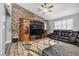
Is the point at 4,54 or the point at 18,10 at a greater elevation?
the point at 18,10

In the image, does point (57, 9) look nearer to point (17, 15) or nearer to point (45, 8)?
point (45, 8)

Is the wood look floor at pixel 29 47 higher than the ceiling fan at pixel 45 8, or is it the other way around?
the ceiling fan at pixel 45 8

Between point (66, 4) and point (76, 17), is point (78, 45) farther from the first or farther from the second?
point (66, 4)

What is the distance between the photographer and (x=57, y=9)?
96.1 inches

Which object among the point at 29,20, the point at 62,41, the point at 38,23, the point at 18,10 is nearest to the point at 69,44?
the point at 62,41

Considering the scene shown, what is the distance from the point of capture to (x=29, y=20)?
2.45 metres

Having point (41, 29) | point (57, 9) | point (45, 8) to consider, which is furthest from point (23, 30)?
→ point (57, 9)

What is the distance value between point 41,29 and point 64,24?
0.50 meters

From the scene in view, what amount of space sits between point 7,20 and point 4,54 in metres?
0.69

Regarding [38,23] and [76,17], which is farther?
[38,23]

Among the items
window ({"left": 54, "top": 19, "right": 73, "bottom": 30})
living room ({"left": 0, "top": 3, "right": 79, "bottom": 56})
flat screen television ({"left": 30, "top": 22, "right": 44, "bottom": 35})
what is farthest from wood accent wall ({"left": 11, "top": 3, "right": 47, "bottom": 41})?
window ({"left": 54, "top": 19, "right": 73, "bottom": 30})

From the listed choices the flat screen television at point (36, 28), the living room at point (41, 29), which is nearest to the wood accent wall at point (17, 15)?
the living room at point (41, 29)

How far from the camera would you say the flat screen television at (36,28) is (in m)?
2.50

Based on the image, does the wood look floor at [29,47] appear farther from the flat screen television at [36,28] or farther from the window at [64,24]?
the window at [64,24]
